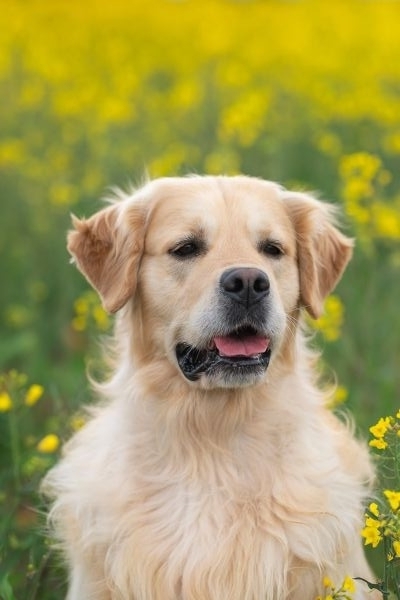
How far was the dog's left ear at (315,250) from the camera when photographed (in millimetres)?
3844

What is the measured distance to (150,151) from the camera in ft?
28.2

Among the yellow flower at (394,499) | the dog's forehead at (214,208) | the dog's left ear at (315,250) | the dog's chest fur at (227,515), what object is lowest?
the dog's chest fur at (227,515)

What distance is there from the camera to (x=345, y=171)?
5129 mm

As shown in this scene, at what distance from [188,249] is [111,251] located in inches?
13.4

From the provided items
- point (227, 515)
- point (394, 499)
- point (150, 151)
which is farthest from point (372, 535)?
point (150, 151)

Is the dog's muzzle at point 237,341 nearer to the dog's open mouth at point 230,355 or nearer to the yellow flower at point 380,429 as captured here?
the dog's open mouth at point 230,355

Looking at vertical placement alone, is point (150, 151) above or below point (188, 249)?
below

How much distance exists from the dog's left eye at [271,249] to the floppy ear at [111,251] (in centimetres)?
45

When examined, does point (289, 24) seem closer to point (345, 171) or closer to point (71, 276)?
point (71, 276)

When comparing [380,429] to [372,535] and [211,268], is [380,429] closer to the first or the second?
[372,535]

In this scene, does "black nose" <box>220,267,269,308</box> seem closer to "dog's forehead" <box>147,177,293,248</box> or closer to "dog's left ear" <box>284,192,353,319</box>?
"dog's forehead" <box>147,177,293,248</box>

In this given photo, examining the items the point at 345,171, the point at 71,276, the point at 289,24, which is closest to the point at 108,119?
the point at 71,276

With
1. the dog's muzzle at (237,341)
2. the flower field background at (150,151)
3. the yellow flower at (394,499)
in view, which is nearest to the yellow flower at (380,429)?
the yellow flower at (394,499)

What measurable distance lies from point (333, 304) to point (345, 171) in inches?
25.9
